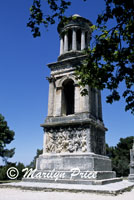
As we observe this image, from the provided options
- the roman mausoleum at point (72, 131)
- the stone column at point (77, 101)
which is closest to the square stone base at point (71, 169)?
the roman mausoleum at point (72, 131)

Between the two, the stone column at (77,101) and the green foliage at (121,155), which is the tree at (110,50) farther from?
the green foliage at (121,155)

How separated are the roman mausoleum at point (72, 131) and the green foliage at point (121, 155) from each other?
1005 inches

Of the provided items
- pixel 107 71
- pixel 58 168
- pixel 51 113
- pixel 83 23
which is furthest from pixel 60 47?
pixel 107 71

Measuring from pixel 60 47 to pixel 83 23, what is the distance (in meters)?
3.47

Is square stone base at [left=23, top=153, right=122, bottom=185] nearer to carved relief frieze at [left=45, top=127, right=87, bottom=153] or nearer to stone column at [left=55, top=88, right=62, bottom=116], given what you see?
carved relief frieze at [left=45, top=127, right=87, bottom=153]

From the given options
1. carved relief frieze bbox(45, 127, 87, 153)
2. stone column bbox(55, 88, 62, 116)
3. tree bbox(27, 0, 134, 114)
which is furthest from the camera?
stone column bbox(55, 88, 62, 116)

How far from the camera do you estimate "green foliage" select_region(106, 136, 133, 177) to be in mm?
38469

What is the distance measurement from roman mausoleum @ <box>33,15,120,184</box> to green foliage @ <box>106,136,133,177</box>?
25.5 m

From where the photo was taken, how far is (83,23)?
19.5 m

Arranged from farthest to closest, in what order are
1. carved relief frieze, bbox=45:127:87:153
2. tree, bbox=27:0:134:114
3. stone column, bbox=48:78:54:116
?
stone column, bbox=48:78:54:116 → carved relief frieze, bbox=45:127:87:153 → tree, bbox=27:0:134:114

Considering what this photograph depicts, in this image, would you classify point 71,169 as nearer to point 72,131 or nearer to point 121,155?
point 72,131

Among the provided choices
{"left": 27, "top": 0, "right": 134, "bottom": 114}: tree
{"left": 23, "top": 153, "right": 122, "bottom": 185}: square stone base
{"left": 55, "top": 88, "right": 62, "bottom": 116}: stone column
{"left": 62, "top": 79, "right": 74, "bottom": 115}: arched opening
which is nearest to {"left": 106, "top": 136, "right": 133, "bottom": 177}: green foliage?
{"left": 62, "top": 79, "right": 74, "bottom": 115}: arched opening

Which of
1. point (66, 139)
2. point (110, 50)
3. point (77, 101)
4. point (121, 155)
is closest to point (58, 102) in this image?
point (77, 101)

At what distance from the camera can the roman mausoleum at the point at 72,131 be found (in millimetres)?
12785
